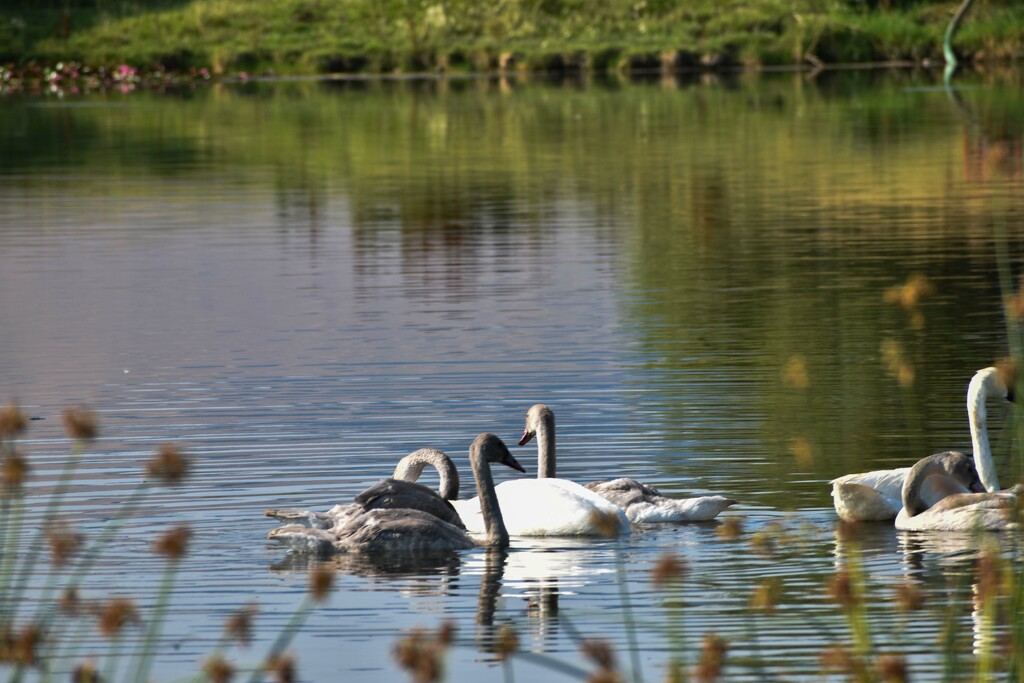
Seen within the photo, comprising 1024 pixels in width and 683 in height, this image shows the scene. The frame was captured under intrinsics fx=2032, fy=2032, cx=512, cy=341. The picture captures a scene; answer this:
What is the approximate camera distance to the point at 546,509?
1045 cm

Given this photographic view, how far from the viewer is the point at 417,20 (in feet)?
228

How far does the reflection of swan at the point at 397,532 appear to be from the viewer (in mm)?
10070

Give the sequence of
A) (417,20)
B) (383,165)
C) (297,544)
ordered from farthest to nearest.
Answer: (417,20), (383,165), (297,544)

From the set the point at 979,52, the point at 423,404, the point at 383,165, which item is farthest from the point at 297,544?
the point at 979,52

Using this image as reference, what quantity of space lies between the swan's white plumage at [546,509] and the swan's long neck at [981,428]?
6.22 ft

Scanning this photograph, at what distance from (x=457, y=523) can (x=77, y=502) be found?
7.11 ft

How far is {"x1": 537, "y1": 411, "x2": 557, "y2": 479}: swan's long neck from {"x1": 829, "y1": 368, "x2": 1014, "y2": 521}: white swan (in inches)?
63.2

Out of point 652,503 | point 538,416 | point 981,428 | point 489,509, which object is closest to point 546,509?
point 489,509

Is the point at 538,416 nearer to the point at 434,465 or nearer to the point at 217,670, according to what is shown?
the point at 434,465

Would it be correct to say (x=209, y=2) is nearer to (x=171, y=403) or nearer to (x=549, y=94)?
(x=549, y=94)

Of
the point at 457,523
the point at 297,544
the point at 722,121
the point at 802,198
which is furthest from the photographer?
the point at 722,121

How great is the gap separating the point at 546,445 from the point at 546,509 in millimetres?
891

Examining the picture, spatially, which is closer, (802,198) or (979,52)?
(802,198)

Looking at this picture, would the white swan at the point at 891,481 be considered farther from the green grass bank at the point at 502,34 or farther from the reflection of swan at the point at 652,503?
the green grass bank at the point at 502,34
